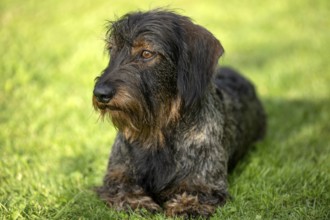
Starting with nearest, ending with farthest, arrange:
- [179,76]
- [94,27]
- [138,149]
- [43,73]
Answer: [179,76] < [138,149] < [43,73] < [94,27]

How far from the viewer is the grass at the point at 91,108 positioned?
519 centimetres

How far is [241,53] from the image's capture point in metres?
11.6

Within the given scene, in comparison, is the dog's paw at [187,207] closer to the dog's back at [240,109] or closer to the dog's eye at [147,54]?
the dog's back at [240,109]

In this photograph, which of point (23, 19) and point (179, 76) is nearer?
point (179, 76)

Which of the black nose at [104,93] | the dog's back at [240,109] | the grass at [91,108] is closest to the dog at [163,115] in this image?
the black nose at [104,93]

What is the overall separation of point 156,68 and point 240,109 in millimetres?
2063

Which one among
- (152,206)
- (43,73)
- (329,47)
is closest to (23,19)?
(43,73)

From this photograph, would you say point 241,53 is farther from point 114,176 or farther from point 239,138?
point 114,176

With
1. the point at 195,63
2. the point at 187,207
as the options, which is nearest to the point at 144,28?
the point at 195,63

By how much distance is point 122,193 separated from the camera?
5008 mm

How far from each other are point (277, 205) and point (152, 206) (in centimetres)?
128

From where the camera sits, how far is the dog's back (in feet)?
19.9

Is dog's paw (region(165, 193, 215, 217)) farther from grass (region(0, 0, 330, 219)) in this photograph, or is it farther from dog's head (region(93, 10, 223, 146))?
dog's head (region(93, 10, 223, 146))

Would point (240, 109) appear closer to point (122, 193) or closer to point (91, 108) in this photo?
point (122, 193)
